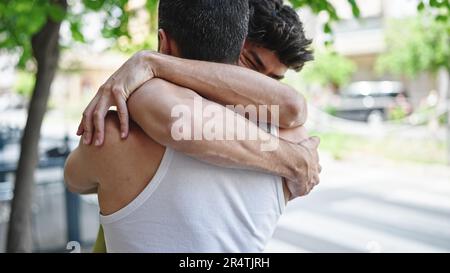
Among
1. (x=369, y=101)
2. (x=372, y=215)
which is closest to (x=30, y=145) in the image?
(x=372, y=215)

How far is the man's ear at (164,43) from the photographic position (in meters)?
1.37

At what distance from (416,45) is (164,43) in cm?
1717

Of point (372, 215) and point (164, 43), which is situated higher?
point (164, 43)

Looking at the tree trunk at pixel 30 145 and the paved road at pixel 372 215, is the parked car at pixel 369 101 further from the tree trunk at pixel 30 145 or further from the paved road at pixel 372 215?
Answer: the tree trunk at pixel 30 145

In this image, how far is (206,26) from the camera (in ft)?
4.23

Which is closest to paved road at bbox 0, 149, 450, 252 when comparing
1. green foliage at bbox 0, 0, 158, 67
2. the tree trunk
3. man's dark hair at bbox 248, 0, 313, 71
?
the tree trunk

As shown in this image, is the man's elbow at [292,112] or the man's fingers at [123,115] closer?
the man's fingers at [123,115]

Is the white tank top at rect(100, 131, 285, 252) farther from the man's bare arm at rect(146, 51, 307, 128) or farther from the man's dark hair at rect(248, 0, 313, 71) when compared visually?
the man's dark hair at rect(248, 0, 313, 71)

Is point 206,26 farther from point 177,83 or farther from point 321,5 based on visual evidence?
point 321,5

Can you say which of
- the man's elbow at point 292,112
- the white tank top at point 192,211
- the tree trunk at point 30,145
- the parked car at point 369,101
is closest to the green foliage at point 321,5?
the man's elbow at point 292,112

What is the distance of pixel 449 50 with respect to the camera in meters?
14.9

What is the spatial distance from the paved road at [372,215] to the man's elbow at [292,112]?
414cm

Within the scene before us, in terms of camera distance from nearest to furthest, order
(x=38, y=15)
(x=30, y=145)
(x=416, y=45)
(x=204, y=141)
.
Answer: (x=204, y=141) < (x=38, y=15) < (x=30, y=145) < (x=416, y=45)

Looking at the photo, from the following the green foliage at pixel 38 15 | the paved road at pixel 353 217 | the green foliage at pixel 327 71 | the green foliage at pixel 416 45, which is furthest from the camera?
the green foliage at pixel 327 71
